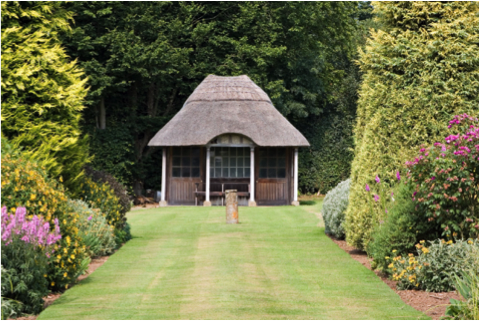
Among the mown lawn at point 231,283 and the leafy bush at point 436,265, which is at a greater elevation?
the leafy bush at point 436,265

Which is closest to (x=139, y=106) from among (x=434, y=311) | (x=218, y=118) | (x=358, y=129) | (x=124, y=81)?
(x=124, y=81)

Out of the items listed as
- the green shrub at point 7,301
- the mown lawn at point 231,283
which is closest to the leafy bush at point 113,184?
the mown lawn at point 231,283

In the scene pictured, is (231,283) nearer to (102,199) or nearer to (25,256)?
(25,256)

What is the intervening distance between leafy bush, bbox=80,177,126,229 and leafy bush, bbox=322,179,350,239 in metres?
4.43

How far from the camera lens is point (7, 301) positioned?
25.4ft

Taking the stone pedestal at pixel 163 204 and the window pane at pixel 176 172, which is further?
the window pane at pixel 176 172

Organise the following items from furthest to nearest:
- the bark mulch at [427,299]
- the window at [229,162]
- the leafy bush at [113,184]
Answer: the window at [229,162], the leafy bush at [113,184], the bark mulch at [427,299]

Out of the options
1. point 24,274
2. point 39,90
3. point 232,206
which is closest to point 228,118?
point 232,206

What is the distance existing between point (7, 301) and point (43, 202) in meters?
2.13

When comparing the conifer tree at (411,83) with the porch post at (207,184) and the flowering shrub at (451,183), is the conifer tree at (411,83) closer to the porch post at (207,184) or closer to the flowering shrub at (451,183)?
the flowering shrub at (451,183)

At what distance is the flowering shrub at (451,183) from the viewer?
855cm

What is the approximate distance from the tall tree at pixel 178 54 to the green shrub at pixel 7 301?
1950 cm

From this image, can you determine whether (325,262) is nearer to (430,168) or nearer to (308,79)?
(430,168)

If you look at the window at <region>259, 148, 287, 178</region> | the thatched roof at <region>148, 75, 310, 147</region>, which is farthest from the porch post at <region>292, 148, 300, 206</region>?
the thatched roof at <region>148, 75, 310, 147</region>
